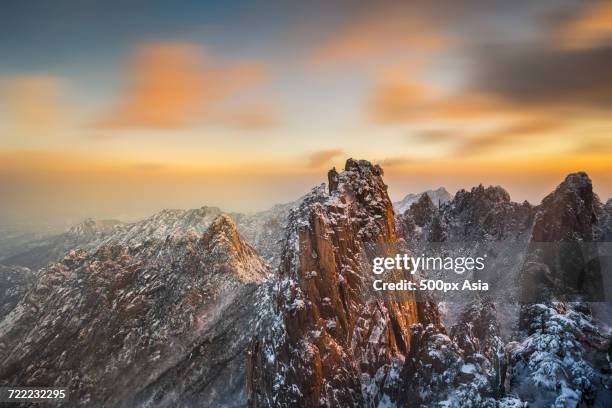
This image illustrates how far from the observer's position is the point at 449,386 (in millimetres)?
45750

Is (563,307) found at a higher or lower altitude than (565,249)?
lower

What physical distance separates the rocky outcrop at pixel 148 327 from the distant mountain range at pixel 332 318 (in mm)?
522

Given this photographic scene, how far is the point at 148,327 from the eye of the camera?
A: 128 meters

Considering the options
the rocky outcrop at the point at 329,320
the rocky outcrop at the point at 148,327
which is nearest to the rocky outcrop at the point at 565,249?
the rocky outcrop at the point at 329,320

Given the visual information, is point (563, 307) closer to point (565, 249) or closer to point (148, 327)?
point (565, 249)

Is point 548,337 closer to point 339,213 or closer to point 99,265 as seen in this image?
point 339,213

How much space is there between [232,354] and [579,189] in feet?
343

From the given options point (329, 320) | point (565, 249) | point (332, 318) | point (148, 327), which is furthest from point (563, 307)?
point (148, 327)

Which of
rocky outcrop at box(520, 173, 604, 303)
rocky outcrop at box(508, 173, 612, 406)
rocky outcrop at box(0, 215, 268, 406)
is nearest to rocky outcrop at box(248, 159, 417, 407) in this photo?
rocky outcrop at box(508, 173, 612, 406)

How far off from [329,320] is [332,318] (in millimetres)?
606

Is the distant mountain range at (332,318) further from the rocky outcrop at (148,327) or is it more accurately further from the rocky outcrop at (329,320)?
the rocky outcrop at (148,327)

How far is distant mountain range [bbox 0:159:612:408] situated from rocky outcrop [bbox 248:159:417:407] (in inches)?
10.0

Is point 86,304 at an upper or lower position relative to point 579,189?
lower

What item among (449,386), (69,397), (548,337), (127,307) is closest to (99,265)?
(127,307)
